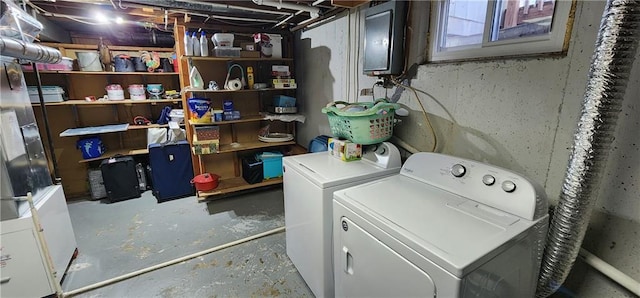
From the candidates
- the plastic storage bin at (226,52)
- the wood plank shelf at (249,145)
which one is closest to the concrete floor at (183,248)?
the wood plank shelf at (249,145)

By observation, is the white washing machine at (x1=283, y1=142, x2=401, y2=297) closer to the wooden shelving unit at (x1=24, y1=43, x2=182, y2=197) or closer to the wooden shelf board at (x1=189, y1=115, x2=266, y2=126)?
the wooden shelf board at (x1=189, y1=115, x2=266, y2=126)

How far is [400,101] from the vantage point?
194cm

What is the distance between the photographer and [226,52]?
117 inches

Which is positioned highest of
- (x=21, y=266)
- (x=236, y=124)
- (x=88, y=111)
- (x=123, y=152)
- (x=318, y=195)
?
(x=88, y=111)

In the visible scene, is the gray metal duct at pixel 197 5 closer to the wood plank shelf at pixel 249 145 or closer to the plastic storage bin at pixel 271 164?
the wood plank shelf at pixel 249 145

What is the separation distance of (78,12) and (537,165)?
13.1 ft

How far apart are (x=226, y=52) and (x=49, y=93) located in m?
2.03

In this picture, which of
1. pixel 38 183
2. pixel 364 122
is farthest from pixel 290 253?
pixel 38 183

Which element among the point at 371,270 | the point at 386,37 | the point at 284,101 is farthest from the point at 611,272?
the point at 284,101

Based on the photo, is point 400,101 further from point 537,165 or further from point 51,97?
point 51,97

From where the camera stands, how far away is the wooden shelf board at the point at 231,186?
10.4 ft

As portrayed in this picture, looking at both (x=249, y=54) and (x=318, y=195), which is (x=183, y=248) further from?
(x=249, y=54)

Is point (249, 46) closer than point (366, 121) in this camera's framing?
No

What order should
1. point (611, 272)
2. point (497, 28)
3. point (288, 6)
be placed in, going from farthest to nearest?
point (288, 6) → point (497, 28) → point (611, 272)
